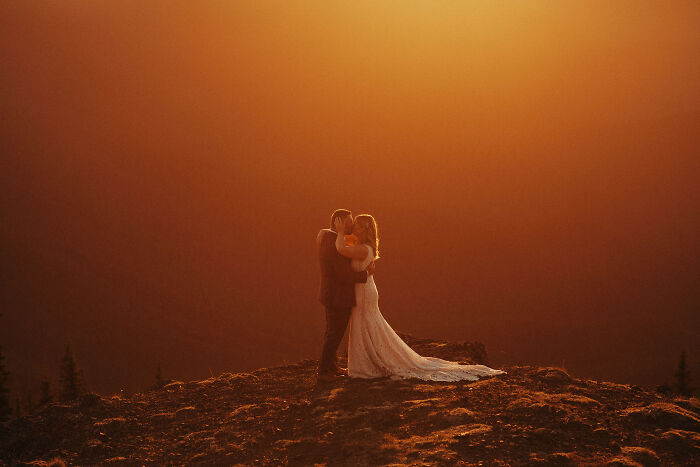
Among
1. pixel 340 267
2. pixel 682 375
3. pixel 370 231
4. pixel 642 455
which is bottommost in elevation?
pixel 682 375

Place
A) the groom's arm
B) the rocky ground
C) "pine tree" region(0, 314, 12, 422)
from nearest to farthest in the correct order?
the rocky ground → the groom's arm → "pine tree" region(0, 314, 12, 422)

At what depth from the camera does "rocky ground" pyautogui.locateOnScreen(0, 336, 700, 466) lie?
8289 millimetres

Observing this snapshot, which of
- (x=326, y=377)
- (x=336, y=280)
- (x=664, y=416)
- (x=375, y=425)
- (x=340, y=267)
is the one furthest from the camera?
(x=326, y=377)

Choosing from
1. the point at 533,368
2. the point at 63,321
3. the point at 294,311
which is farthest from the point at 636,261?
the point at 533,368

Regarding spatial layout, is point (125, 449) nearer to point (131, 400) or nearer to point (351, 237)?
point (131, 400)

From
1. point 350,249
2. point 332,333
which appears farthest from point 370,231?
point 332,333

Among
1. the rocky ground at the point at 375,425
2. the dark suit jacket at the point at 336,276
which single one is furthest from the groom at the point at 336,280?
the rocky ground at the point at 375,425

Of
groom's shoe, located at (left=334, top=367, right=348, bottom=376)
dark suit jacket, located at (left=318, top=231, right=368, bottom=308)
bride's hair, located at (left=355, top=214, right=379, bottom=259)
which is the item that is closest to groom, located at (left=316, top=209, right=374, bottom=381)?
dark suit jacket, located at (left=318, top=231, right=368, bottom=308)

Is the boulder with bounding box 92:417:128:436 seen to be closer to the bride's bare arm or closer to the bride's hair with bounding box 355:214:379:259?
the bride's bare arm

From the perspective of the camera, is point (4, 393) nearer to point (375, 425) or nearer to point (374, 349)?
point (374, 349)

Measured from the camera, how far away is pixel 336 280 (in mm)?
12141

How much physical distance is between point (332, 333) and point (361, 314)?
73 centimetres

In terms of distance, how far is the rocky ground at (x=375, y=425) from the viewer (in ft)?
27.2

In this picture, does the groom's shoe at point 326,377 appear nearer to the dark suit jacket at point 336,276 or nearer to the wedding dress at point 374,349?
the wedding dress at point 374,349
